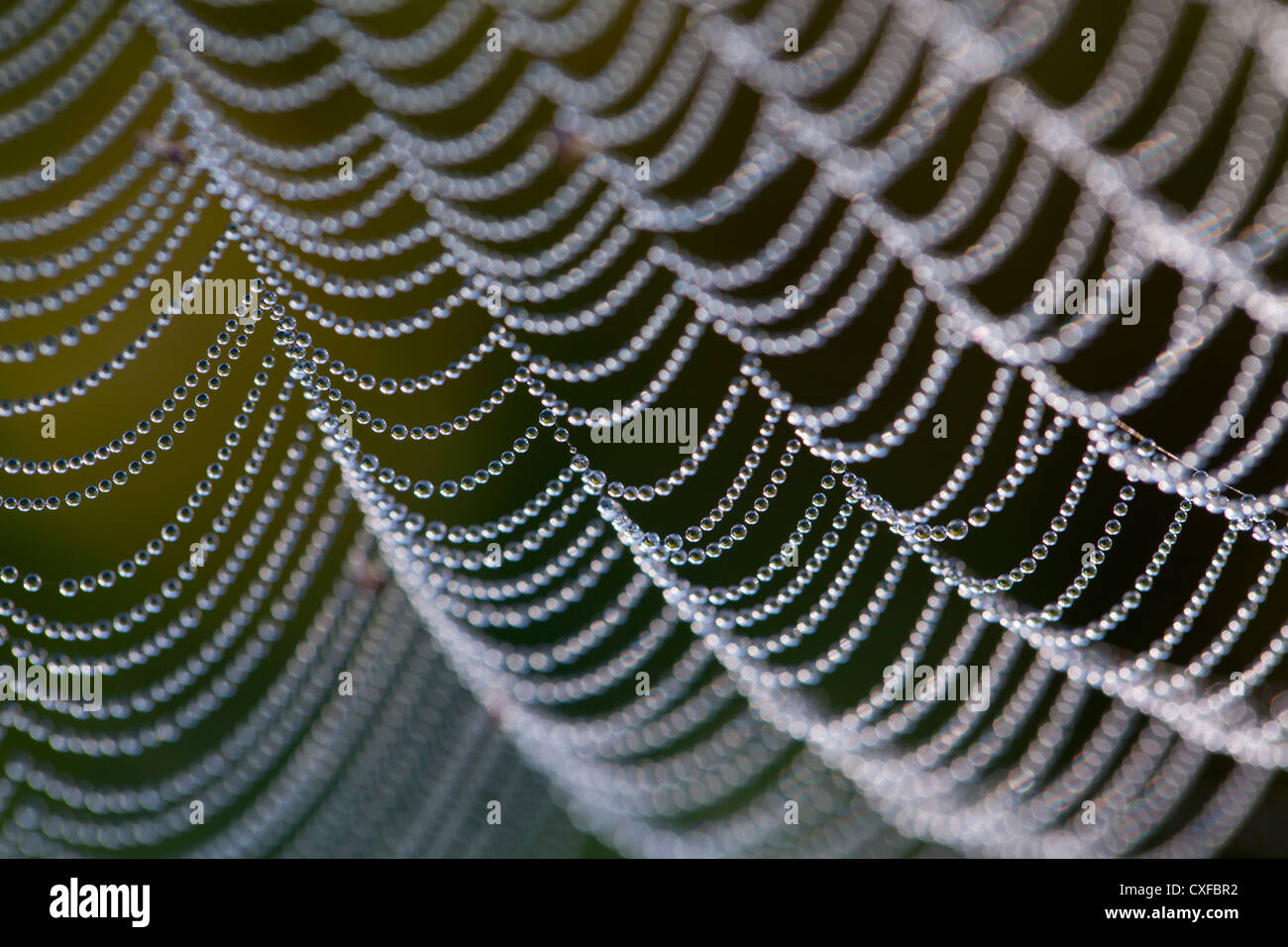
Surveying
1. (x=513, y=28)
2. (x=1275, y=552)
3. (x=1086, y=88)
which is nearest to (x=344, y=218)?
(x=513, y=28)

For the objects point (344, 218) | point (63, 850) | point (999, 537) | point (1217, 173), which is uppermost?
point (1217, 173)

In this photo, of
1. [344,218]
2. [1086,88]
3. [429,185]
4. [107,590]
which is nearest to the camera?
[344,218]

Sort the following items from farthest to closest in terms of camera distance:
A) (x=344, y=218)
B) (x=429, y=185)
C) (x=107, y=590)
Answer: (x=107, y=590) → (x=429, y=185) → (x=344, y=218)

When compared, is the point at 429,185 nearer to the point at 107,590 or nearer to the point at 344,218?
the point at 344,218

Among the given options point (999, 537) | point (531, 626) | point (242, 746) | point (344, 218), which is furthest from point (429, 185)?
point (999, 537)

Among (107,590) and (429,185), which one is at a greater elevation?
(429,185)

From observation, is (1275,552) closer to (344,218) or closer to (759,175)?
(759,175)
